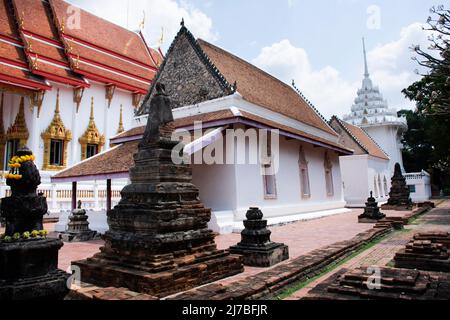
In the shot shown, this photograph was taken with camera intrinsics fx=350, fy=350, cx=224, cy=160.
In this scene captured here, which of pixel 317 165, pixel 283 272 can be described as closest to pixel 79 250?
pixel 283 272

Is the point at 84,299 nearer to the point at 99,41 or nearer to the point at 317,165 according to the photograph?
the point at 317,165

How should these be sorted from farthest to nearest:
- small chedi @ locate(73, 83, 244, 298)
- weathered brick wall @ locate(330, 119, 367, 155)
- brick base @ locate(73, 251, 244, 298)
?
weathered brick wall @ locate(330, 119, 367, 155)
small chedi @ locate(73, 83, 244, 298)
brick base @ locate(73, 251, 244, 298)

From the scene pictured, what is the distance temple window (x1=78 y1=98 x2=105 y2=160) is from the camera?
1895 centimetres

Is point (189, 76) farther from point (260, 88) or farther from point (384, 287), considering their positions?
point (384, 287)

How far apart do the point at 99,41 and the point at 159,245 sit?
20.6 metres

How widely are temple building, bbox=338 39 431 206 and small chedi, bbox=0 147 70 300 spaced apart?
22818 mm

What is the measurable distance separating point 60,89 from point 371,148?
22.6m

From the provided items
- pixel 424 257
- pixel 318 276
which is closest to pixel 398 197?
pixel 424 257

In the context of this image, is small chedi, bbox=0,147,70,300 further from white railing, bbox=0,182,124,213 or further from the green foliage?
the green foliage

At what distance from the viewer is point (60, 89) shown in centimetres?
1820

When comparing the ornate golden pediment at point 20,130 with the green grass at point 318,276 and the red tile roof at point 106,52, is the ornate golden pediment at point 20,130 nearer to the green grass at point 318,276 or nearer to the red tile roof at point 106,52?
the red tile roof at point 106,52

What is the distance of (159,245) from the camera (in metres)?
4.54

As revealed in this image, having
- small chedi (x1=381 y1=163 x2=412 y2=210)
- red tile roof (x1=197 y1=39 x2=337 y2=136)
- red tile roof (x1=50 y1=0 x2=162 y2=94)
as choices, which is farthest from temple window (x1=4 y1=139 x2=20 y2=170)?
small chedi (x1=381 y1=163 x2=412 y2=210)

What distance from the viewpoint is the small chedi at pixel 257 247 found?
5.94 metres
